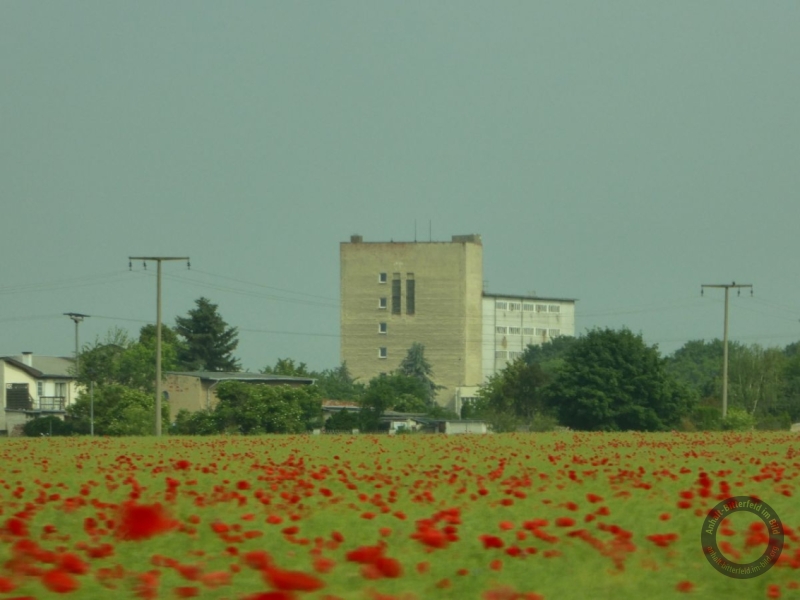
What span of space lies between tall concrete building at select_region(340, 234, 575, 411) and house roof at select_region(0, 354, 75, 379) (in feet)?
201

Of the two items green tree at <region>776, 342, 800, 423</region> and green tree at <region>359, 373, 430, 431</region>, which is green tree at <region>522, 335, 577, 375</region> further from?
green tree at <region>359, 373, 430, 431</region>

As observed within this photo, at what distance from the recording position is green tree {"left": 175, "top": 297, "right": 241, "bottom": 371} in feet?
417

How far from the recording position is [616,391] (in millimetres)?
68250

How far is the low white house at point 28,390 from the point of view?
320ft

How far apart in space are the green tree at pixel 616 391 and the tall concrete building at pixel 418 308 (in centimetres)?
A: 9143

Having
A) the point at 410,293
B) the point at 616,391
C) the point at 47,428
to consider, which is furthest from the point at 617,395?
the point at 410,293

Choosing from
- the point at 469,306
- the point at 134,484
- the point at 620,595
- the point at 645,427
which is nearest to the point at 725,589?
the point at 620,595

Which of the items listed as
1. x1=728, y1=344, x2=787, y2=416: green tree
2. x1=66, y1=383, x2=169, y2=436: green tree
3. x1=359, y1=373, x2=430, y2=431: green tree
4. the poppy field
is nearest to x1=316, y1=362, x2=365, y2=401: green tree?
x1=359, y1=373, x2=430, y2=431: green tree

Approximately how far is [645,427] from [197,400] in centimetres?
4032

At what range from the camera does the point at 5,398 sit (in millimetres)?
98250

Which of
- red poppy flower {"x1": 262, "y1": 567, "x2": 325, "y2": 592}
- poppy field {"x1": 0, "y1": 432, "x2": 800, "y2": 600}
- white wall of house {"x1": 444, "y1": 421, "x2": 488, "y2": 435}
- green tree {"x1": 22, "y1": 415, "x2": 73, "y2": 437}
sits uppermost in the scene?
red poppy flower {"x1": 262, "y1": 567, "x2": 325, "y2": 592}

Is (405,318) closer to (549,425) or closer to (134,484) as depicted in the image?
(549,425)

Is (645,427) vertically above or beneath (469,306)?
beneath

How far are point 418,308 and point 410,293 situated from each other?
8.20 ft
